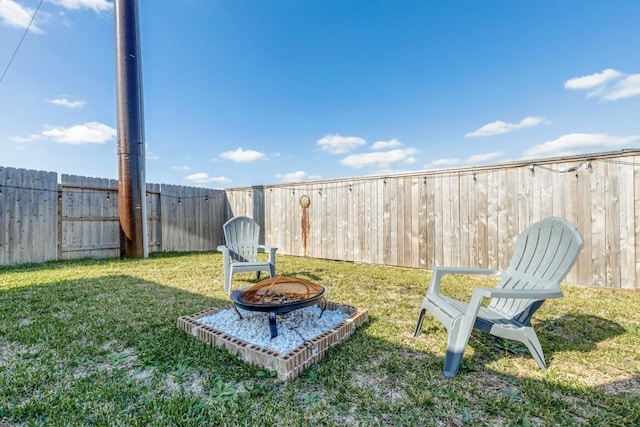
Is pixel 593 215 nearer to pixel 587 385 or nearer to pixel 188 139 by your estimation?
pixel 587 385

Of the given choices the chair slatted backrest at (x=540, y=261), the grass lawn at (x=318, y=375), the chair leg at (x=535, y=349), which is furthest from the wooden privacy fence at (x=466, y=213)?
the chair leg at (x=535, y=349)

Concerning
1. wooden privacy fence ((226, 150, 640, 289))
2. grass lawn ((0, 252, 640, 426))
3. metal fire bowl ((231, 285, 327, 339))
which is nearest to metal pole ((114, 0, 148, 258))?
wooden privacy fence ((226, 150, 640, 289))

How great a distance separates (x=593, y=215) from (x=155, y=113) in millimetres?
8716

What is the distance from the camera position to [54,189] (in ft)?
18.9

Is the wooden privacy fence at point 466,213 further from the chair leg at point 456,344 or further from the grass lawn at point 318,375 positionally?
the chair leg at point 456,344

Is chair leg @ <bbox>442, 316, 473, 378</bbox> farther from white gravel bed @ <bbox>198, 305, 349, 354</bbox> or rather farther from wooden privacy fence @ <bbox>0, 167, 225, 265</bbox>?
wooden privacy fence @ <bbox>0, 167, 225, 265</bbox>

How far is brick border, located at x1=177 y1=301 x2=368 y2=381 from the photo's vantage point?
1719mm

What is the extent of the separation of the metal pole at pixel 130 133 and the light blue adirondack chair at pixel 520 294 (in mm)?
6302

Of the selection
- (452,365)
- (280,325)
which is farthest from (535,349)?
(280,325)

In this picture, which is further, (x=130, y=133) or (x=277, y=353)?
(x=130, y=133)

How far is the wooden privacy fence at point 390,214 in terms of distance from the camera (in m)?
3.86

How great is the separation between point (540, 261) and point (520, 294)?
2.15 ft

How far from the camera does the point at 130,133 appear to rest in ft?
20.0

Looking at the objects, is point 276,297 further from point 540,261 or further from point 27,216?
point 27,216
